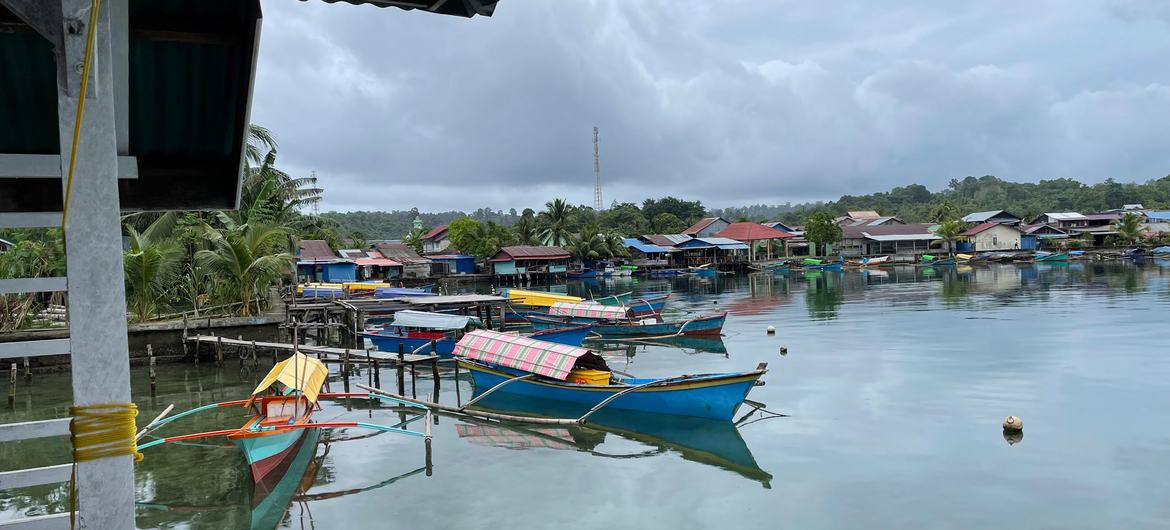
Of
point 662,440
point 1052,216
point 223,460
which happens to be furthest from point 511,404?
point 1052,216

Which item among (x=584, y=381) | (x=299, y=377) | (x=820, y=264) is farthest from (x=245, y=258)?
(x=820, y=264)

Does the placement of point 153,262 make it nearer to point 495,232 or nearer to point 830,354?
point 830,354

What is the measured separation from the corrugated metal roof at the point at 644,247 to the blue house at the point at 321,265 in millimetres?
27878

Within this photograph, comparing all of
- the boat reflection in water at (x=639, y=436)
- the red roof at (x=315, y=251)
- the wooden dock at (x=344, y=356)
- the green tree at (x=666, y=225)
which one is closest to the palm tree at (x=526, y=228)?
the green tree at (x=666, y=225)

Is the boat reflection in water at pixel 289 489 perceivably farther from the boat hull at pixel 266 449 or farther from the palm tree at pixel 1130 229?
the palm tree at pixel 1130 229

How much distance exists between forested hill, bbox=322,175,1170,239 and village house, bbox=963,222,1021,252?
8003mm

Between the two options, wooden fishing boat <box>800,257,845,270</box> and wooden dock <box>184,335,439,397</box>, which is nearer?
wooden dock <box>184,335,439,397</box>

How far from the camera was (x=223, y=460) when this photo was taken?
11297mm

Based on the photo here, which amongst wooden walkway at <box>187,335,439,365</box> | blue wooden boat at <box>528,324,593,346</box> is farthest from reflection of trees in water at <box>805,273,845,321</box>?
wooden walkway at <box>187,335,439,365</box>

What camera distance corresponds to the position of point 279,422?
10.1 m

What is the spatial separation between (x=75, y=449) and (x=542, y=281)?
53.8 meters

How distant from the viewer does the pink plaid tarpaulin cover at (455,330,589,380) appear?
14148 mm

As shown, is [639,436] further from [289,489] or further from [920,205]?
[920,205]

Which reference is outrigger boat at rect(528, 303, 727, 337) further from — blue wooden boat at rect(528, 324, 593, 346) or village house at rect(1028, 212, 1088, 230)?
village house at rect(1028, 212, 1088, 230)
